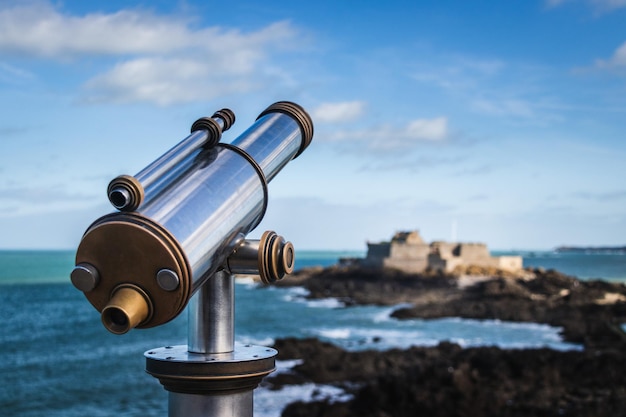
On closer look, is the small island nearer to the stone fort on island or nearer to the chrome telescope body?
the chrome telescope body

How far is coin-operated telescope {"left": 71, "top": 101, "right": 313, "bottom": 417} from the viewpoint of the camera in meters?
1.69

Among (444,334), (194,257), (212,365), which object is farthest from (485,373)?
(194,257)

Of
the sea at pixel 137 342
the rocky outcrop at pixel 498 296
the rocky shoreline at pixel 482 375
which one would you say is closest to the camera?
the rocky shoreline at pixel 482 375

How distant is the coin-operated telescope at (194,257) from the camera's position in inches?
66.4

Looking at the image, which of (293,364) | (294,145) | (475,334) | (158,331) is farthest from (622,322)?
(294,145)

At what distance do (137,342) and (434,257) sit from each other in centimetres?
3530

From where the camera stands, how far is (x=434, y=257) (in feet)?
212

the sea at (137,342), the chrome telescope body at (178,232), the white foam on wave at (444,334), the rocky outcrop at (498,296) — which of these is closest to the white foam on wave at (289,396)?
the sea at (137,342)

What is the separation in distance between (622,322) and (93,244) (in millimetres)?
35319

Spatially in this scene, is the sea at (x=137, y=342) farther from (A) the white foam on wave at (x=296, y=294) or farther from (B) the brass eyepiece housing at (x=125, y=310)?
(B) the brass eyepiece housing at (x=125, y=310)

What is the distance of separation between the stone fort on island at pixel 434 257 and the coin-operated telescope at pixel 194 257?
62.1 m

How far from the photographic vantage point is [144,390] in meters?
22.7

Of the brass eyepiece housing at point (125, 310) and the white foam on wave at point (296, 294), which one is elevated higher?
the brass eyepiece housing at point (125, 310)

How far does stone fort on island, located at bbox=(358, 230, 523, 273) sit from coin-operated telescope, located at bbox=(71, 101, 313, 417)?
62.1 meters
